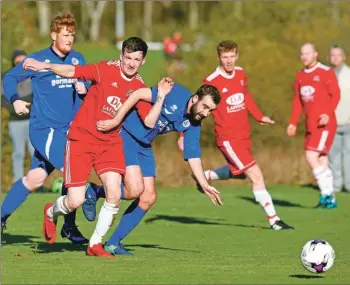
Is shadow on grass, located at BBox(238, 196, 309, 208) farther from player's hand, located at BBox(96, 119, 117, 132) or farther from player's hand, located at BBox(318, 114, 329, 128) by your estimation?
player's hand, located at BBox(96, 119, 117, 132)

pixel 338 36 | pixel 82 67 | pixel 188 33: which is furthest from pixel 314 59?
pixel 188 33

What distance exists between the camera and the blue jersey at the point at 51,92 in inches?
532

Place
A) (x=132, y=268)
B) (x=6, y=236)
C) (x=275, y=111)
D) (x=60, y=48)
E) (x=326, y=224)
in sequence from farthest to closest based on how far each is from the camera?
(x=275, y=111) < (x=326, y=224) < (x=6, y=236) < (x=60, y=48) < (x=132, y=268)

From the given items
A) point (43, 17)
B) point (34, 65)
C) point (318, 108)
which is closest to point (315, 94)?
point (318, 108)

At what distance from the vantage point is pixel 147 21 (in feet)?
229

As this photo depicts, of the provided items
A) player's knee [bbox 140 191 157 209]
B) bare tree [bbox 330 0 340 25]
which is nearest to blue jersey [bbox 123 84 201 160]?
player's knee [bbox 140 191 157 209]

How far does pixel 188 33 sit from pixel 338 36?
74.8ft

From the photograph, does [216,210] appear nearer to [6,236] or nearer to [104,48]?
[6,236]

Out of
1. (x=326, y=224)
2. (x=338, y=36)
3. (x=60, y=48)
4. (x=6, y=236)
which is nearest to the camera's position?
(x=60, y=48)

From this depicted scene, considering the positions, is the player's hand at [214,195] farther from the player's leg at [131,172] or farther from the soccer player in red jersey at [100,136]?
the soccer player in red jersey at [100,136]

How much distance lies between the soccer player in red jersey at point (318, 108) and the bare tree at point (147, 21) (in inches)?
1790

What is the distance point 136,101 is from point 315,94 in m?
6.98

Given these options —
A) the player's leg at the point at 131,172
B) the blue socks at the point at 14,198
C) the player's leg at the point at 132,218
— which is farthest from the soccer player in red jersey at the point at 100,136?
the blue socks at the point at 14,198

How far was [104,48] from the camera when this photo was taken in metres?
55.0
